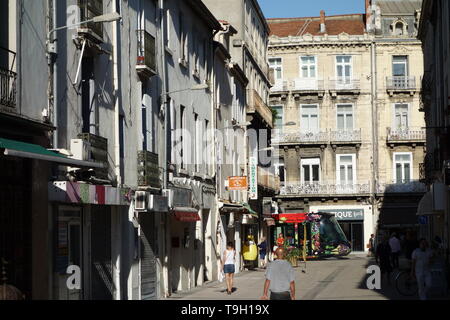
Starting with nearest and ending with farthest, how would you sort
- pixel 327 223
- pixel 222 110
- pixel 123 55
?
pixel 123 55 < pixel 222 110 < pixel 327 223

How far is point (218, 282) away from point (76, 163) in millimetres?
20210

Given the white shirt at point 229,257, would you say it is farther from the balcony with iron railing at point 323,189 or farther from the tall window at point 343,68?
the tall window at point 343,68

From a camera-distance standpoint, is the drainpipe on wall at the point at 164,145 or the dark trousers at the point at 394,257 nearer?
the drainpipe on wall at the point at 164,145

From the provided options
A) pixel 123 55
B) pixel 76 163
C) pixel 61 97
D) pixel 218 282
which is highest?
pixel 123 55

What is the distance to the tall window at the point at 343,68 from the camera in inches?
2783

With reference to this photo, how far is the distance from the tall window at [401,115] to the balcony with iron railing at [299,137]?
205 inches

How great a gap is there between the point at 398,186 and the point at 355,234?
468cm

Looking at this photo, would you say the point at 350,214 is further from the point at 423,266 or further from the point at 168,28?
the point at 423,266

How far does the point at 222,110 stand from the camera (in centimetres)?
4281

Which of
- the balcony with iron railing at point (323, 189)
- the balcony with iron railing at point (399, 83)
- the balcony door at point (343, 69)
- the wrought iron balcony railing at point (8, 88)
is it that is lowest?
the balcony with iron railing at point (323, 189)

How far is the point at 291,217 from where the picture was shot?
58.7m

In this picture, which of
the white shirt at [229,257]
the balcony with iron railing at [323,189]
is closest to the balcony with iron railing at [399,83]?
the balcony with iron railing at [323,189]
